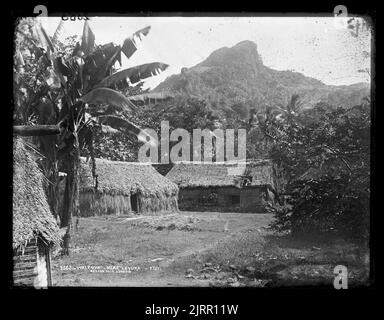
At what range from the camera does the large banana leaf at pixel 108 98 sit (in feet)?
18.6

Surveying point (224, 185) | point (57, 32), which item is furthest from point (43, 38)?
point (224, 185)

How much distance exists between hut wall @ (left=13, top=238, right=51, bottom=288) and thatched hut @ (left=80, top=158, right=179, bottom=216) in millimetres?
795

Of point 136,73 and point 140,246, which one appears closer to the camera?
point 140,246

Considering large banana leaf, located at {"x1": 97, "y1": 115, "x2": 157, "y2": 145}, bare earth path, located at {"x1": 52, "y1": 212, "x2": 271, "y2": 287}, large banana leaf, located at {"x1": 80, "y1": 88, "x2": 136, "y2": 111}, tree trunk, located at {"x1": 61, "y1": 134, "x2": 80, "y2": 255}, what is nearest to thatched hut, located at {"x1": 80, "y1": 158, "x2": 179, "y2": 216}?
tree trunk, located at {"x1": 61, "y1": 134, "x2": 80, "y2": 255}

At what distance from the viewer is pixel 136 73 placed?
6.01 metres

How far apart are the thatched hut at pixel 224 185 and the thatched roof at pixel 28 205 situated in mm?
1710

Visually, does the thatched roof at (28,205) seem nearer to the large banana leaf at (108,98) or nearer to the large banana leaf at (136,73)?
the large banana leaf at (108,98)

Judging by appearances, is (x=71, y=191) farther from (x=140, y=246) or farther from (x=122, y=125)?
(x=140, y=246)

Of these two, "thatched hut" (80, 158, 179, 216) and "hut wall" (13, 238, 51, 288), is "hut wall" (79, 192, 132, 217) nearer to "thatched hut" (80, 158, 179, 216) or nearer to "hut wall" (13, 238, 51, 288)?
"thatched hut" (80, 158, 179, 216)

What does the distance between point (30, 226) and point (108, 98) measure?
184cm
